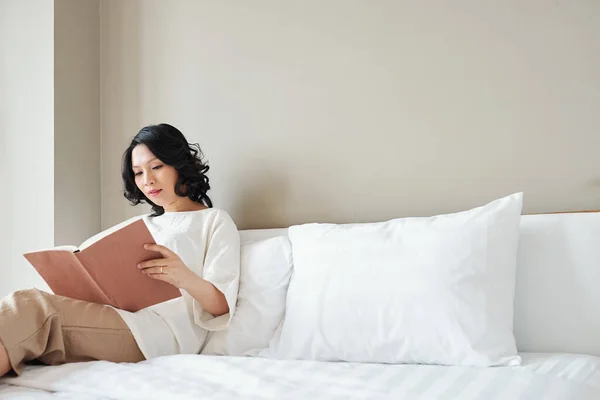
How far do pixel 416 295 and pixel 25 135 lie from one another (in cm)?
170

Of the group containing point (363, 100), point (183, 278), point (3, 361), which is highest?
point (363, 100)

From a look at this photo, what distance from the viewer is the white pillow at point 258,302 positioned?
73.6 inches

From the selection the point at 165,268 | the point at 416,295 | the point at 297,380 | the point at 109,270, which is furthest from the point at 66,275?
the point at 416,295

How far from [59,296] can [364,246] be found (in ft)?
2.69

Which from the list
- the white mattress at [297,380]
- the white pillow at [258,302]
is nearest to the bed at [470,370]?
the white mattress at [297,380]

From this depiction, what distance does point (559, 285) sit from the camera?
163cm

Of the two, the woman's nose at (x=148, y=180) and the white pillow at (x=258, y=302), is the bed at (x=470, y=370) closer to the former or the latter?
the white pillow at (x=258, y=302)

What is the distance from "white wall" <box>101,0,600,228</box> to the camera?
187cm

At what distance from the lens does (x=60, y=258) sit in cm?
169

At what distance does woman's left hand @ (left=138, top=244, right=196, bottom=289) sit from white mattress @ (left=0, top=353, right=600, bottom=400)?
0.84 ft

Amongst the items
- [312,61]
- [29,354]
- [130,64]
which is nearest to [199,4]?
[130,64]

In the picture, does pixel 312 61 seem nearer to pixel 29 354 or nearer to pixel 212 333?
pixel 212 333

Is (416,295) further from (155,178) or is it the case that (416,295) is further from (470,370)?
(155,178)

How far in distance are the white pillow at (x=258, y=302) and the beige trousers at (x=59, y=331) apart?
0.25 metres
